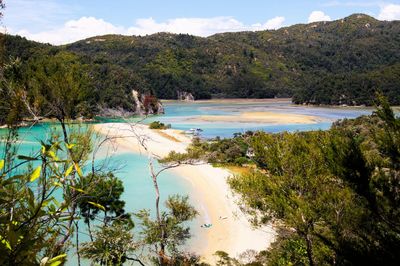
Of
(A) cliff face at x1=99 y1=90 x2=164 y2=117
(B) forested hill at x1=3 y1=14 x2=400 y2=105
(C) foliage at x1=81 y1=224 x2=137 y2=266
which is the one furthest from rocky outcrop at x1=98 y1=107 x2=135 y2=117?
(C) foliage at x1=81 y1=224 x2=137 y2=266

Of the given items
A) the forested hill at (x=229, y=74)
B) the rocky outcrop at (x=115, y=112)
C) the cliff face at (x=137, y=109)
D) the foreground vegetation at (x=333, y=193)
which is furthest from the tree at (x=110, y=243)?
the forested hill at (x=229, y=74)

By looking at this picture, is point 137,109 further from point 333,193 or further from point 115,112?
point 333,193

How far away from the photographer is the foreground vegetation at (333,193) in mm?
6656

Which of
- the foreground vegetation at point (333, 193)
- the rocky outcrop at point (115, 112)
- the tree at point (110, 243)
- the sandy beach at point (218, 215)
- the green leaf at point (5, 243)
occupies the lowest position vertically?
the sandy beach at point (218, 215)

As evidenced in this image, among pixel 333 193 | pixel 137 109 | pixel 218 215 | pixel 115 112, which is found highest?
pixel 333 193

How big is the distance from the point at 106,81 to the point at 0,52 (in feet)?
324

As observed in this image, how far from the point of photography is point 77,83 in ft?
32.9

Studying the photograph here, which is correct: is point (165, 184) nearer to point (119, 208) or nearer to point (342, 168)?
point (119, 208)

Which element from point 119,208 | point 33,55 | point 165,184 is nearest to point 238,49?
point 33,55

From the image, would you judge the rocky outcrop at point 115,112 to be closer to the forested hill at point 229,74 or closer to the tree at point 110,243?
the forested hill at point 229,74

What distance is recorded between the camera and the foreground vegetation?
262 inches

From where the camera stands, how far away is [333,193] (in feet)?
35.5

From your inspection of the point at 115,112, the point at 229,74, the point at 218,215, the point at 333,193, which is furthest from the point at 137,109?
the point at 333,193

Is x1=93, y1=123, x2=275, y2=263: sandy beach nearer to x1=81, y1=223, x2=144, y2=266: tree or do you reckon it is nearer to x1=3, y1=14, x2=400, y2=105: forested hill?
Result: x1=81, y1=223, x2=144, y2=266: tree
